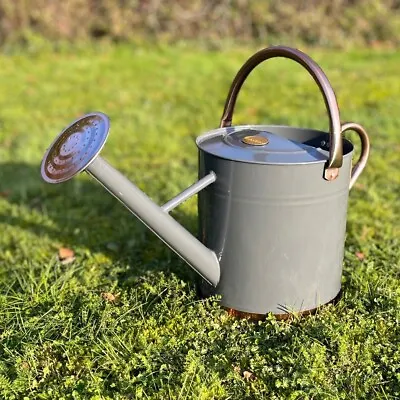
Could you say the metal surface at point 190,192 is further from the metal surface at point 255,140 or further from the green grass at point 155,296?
the green grass at point 155,296

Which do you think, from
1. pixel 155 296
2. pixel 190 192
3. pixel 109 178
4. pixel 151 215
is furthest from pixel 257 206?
pixel 155 296

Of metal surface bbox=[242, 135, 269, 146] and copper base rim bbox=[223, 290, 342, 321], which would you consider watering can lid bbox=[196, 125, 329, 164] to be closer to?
metal surface bbox=[242, 135, 269, 146]

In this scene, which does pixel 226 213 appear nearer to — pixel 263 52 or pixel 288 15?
pixel 263 52

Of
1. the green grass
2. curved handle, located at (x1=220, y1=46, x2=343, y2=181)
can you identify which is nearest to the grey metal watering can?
curved handle, located at (x1=220, y1=46, x2=343, y2=181)

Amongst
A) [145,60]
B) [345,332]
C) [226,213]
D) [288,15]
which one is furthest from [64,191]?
[288,15]

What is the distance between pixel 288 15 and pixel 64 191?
5.85 meters

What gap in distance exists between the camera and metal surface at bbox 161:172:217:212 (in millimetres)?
1980

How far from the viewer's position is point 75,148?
191 cm

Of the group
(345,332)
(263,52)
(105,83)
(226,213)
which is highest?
(263,52)

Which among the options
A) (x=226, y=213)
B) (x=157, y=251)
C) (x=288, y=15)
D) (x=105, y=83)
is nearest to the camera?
(x=226, y=213)

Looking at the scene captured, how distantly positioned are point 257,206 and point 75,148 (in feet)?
2.13

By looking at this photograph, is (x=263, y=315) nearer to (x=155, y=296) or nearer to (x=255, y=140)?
(x=155, y=296)

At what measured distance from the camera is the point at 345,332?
6.66ft

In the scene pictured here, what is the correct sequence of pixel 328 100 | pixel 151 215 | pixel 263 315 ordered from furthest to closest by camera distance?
pixel 263 315, pixel 151 215, pixel 328 100
